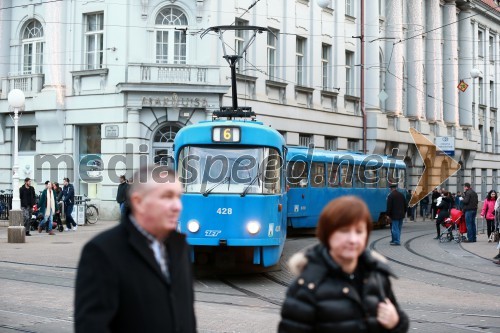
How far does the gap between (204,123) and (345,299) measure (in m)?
11.4

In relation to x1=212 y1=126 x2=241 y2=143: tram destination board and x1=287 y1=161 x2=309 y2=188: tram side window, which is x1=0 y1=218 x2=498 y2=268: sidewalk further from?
x1=287 y1=161 x2=309 y2=188: tram side window

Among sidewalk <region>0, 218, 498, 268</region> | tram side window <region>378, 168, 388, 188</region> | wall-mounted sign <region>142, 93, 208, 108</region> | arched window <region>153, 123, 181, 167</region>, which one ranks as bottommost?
sidewalk <region>0, 218, 498, 268</region>

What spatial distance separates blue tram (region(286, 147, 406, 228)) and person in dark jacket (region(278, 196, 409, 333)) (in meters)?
20.9

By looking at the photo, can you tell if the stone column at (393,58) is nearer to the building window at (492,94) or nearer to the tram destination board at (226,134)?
the building window at (492,94)

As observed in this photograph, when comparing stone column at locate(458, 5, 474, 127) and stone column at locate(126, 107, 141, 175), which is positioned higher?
stone column at locate(458, 5, 474, 127)

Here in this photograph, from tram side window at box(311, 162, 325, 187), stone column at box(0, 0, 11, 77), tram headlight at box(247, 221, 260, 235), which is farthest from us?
stone column at box(0, 0, 11, 77)

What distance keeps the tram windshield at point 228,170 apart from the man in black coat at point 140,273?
10461mm

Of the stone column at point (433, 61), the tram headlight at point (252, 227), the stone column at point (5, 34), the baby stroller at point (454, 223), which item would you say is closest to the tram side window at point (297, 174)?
the baby stroller at point (454, 223)

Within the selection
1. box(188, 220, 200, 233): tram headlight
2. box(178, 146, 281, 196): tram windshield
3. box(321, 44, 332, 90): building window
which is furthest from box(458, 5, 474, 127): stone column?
box(188, 220, 200, 233): tram headlight

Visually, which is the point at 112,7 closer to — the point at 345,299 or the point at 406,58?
the point at 406,58

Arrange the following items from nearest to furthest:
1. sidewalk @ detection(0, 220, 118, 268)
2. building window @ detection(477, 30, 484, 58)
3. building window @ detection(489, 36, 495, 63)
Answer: sidewalk @ detection(0, 220, 118, 268) < building window @ detection(477, 30, 484, 58) < building window @ detection(489, 36, 495, 63)

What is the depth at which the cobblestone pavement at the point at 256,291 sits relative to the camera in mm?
10188

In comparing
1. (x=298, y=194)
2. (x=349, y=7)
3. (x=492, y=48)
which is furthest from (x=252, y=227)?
(x=492, y=48)

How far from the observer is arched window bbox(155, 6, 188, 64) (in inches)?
1228
